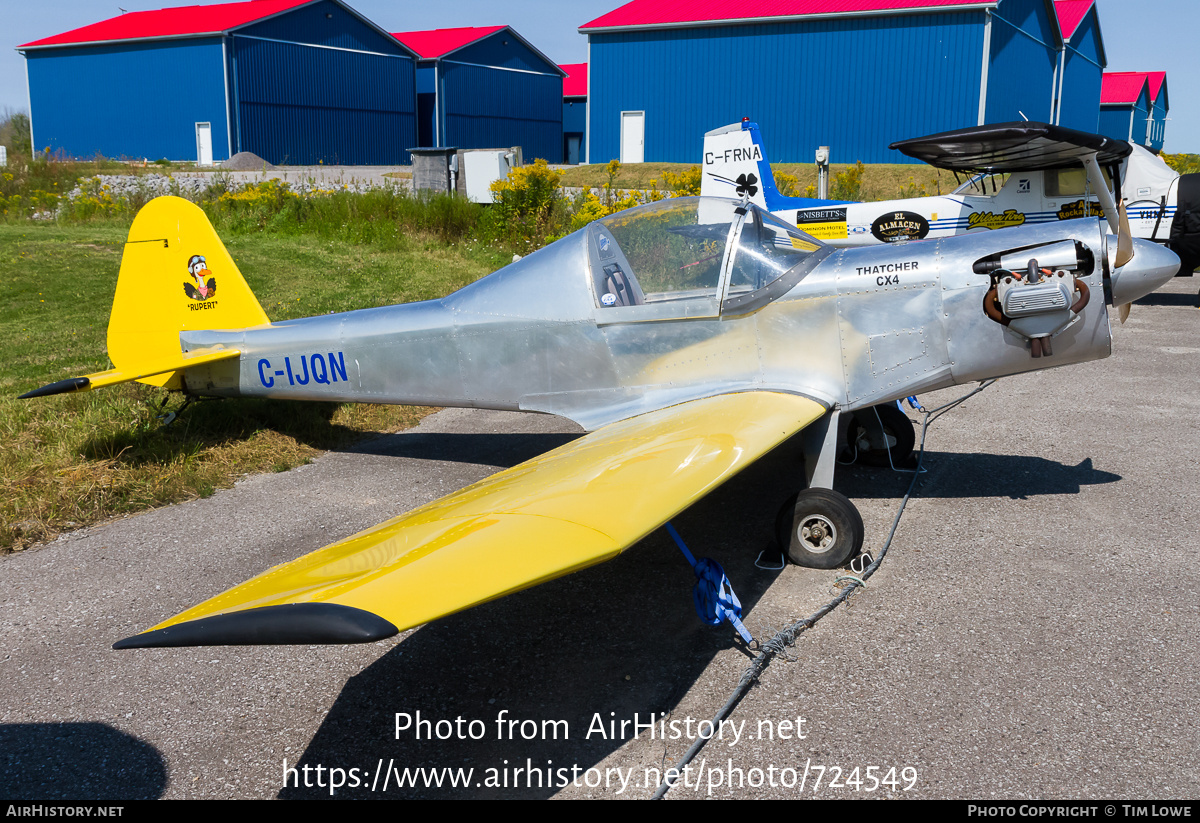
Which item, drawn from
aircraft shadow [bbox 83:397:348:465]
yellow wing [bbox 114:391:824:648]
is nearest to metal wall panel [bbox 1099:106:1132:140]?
aircraft shadow [bbox 83:397:348:465]

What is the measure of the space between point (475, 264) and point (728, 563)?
10402 millimetres

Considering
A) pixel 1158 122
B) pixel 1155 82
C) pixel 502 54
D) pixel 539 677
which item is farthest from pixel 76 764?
pixel 1158 122

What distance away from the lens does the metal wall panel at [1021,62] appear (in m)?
28.3

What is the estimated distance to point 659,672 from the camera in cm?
355

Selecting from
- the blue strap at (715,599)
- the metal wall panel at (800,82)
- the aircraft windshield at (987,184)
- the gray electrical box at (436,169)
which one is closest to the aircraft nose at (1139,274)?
the blue strap at (715,599)

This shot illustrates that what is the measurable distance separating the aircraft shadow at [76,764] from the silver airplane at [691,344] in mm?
1205

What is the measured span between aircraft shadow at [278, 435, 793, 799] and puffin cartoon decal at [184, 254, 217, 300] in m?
3.61

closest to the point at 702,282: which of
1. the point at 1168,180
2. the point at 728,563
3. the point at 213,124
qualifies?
the point at 728,563

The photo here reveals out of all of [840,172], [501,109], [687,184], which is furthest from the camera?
[501,109]

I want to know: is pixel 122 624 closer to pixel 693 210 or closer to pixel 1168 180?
pixel 693 210

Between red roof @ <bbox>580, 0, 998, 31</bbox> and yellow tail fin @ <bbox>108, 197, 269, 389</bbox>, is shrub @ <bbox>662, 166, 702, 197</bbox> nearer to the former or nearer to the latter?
yellow tail fin @ <bbox>108, 197, 269, 389</bbox>

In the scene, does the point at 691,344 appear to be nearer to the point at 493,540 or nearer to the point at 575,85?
the point at 493,540

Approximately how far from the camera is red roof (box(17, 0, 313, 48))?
35750 mm

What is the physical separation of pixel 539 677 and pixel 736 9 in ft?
103
